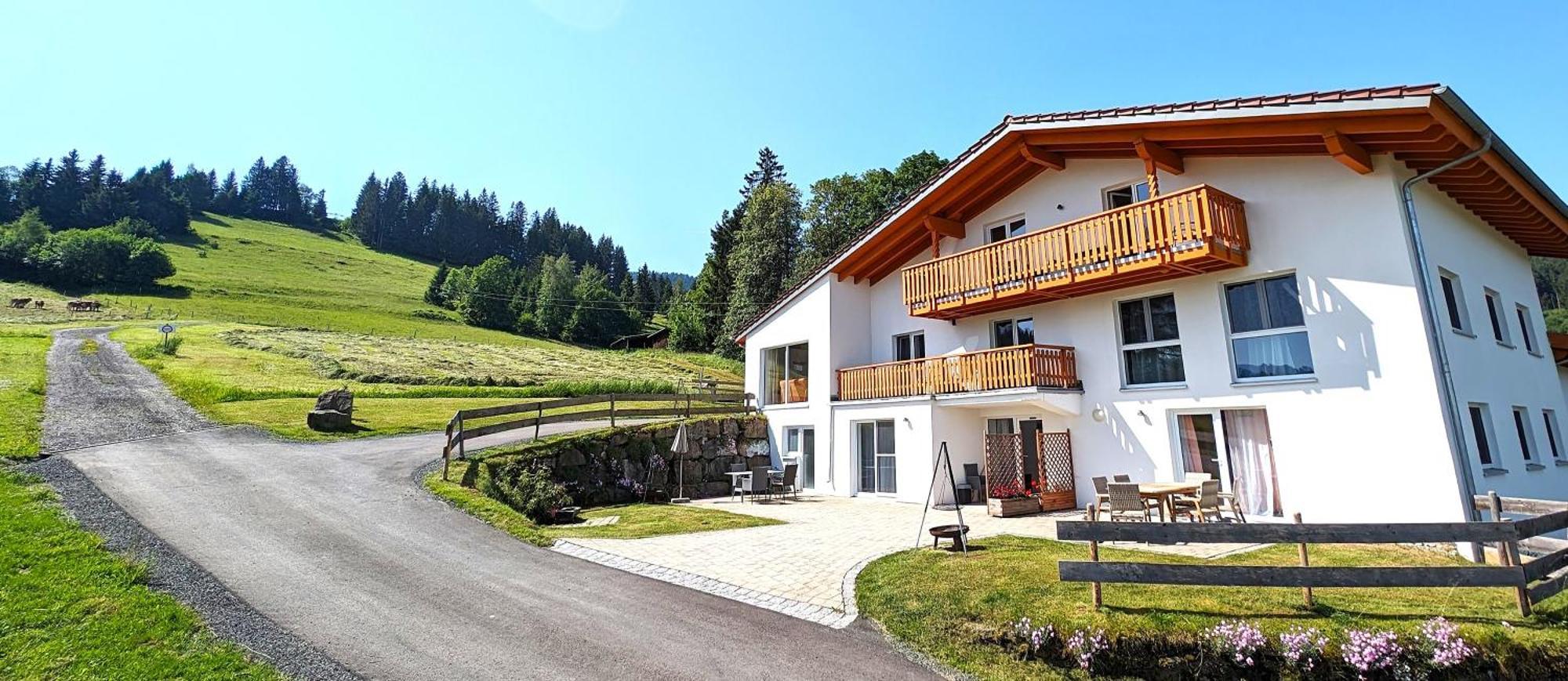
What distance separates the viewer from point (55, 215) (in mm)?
92562

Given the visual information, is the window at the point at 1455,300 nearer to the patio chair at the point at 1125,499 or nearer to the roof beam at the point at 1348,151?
the roof beam at the point at 1348,151

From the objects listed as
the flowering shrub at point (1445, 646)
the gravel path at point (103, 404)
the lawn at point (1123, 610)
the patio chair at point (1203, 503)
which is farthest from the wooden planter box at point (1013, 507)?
the gravel path at point (103, 404)

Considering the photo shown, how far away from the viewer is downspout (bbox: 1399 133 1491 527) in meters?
9.44

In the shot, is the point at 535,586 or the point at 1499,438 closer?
the point at 535,586

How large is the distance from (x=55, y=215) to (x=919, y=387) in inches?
5382

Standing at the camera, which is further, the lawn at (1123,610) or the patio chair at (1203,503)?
the patio chair at (1203,503)

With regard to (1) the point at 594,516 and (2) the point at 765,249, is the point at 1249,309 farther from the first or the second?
(2) the point at 765,249

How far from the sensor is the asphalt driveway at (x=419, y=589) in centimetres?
566

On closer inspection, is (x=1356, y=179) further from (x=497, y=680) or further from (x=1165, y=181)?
(x=497, y=680)

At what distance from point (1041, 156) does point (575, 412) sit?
15.6m

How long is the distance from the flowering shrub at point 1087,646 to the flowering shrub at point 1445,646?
2480 millimetres

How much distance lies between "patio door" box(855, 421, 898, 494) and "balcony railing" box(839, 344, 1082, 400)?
972 millimetres

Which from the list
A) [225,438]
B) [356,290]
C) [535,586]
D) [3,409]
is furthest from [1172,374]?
[356,290]

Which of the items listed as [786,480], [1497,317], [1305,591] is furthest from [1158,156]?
[786,480]
